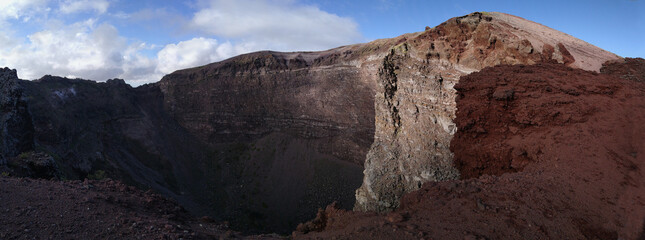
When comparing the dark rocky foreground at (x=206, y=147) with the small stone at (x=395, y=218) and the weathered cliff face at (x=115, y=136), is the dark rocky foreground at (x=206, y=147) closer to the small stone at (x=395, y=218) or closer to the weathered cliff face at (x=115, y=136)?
the weathered cliff face at (x=115, y=136)

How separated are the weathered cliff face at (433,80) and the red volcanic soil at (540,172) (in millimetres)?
1399

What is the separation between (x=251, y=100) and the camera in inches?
1337

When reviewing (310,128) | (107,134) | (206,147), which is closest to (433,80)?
(310,128)

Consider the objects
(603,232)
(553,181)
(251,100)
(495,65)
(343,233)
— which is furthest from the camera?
(251,100)

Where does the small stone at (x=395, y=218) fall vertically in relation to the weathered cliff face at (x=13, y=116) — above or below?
below

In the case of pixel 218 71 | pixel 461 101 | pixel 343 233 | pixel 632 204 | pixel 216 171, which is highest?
pixel 218 71

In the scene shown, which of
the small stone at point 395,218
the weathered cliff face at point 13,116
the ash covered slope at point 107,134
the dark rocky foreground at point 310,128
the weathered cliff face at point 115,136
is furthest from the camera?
the weathered cliff face at point 115,136

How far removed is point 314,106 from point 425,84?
18396mm

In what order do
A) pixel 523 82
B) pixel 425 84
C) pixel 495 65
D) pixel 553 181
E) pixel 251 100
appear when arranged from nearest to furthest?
pixel 553 181 < pixel 523 82 < pixel 495 65 < pixel 425 84 < pixel 251 100

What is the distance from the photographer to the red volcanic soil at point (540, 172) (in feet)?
15.8

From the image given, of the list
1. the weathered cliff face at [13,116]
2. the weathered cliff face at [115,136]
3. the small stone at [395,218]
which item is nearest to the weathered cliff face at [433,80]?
the small stone at [395,218]

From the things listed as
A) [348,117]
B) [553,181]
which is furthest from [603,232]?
[348,117]

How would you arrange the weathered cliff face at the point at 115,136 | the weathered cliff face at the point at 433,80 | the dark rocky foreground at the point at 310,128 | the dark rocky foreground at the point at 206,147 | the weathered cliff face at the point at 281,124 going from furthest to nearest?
the weathered cliff face at the point at 281,124
the dark rocky foreground at the point at 206,147
the weathered cliff face at the point at 115,136
the weathered cliff face at the point at 433,80
the dark rocky foreground at the point at 310,128

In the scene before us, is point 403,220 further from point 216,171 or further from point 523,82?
point 216,171
